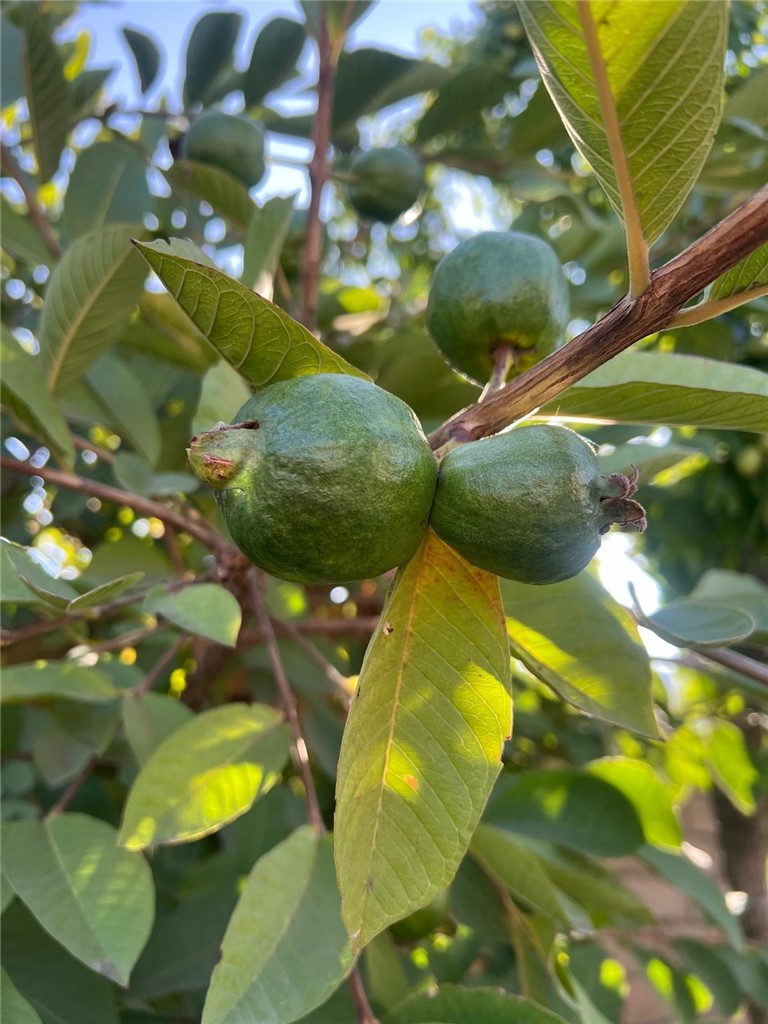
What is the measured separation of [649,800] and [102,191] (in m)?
1.44

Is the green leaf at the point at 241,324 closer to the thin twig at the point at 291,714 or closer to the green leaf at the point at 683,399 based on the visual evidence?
the green leaf at the point at 683,399

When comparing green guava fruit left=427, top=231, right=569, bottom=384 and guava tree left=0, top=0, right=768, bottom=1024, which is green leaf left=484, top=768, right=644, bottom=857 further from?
green guava fruit left=427, top=231, right=569, bottom=384

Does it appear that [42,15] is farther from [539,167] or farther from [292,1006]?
[292,1006]

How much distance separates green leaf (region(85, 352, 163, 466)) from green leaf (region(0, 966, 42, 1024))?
0.86 m

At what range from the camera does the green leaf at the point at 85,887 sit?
805 millimetres

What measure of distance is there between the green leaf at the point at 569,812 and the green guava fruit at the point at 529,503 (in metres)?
0.87

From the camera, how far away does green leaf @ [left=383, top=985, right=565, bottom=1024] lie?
83 centimetres

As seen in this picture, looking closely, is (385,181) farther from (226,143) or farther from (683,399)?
(683,399)

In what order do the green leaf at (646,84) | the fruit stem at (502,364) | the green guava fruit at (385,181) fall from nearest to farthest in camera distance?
the green leaf at (646,84) < the fruit stem at (502,364) < the green guava fruit at (385,181)

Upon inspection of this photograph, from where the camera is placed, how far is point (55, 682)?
104cm

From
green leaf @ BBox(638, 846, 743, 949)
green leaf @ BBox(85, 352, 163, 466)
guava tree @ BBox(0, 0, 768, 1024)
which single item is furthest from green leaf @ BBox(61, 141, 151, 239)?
green leaf @ BBox(638, 846, 743, 949)

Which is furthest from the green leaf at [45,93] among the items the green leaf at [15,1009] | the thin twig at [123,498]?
the green leaf at [15,1009]

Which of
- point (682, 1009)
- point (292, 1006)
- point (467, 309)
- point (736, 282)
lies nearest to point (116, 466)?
point (467, 309)

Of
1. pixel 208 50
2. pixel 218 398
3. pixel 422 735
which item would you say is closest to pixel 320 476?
pixel 422 735
